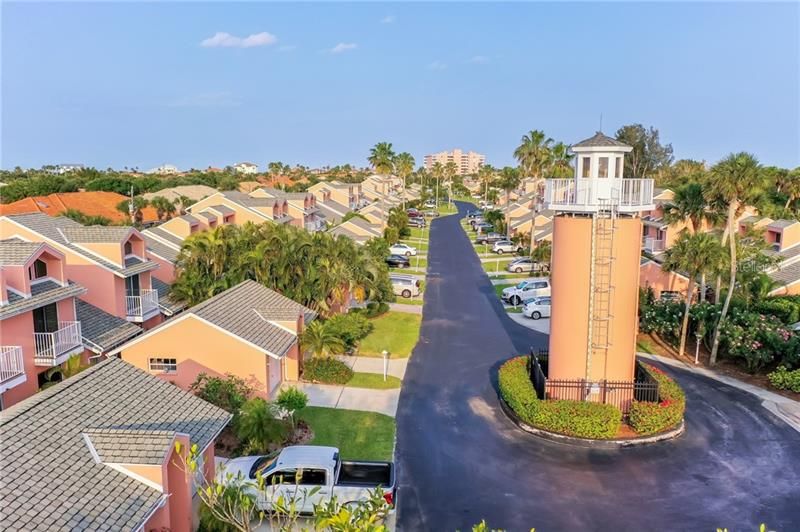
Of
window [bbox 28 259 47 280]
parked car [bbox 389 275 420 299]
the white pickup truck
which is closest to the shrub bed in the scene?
the white pickup truck

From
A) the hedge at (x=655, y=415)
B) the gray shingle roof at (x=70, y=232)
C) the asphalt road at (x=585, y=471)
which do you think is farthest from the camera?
the gray shingle roof at (x=70, y=232)

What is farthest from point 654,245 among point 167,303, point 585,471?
point 167,303

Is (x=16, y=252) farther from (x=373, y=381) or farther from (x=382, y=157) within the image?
(x=382, y=157)

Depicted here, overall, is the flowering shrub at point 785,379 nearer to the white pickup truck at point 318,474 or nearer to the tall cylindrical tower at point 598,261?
the tall cylindrical tower at point 598,261

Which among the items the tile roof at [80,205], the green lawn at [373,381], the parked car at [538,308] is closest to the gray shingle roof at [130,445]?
the green lawn at [373,381]

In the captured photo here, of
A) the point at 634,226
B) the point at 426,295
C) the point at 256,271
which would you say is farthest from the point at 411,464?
the point at 426,295

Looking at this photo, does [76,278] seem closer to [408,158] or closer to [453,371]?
[453,371]
